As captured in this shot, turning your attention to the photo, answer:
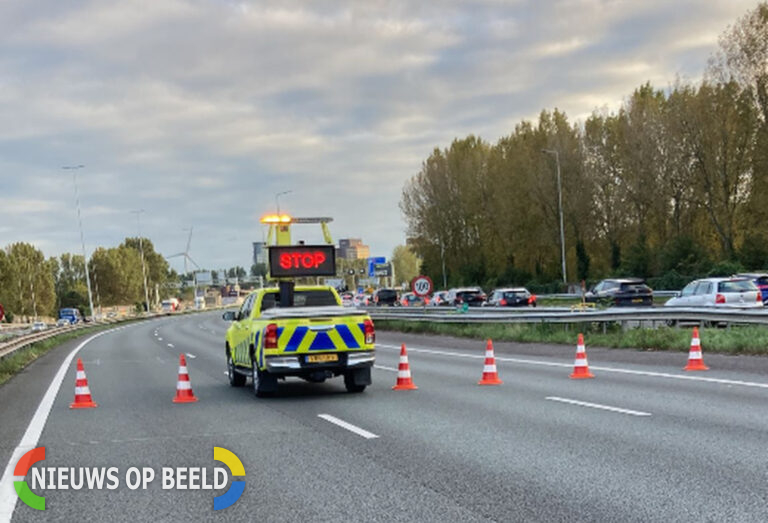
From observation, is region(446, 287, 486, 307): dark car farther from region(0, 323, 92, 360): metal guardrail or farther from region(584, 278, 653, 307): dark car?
region(0, 323, 92, 360): metal guardrail

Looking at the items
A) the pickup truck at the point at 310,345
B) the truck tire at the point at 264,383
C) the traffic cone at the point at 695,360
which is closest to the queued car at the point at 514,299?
the traffic cone at the point at 695,360

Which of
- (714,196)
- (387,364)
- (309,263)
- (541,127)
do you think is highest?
(541,127)

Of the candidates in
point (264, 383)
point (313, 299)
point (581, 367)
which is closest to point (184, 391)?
point (264, 383)

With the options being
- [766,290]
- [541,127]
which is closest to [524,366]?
[766,290]

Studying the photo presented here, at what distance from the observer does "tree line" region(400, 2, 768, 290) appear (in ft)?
153

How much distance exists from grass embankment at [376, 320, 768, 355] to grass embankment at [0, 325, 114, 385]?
558 inches

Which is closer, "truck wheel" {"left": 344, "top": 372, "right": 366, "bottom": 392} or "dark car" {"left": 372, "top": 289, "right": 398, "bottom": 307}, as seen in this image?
"truck wheel" {"left": 344, "top": 372, "right": 366, "bottom": 392}

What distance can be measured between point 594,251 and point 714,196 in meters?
14.9

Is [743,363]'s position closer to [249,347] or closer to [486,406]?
[486,406]

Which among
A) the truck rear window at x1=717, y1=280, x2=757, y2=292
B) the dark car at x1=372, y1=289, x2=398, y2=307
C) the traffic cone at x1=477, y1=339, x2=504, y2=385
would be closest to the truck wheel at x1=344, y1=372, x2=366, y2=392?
the traffic cone at x1=477, y1=339, x2=504, y2=385

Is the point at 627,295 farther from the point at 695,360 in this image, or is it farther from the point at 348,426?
the point at 348,426

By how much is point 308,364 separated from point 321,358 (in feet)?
0.76

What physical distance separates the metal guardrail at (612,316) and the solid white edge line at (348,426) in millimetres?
11404

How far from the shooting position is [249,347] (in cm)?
1502
